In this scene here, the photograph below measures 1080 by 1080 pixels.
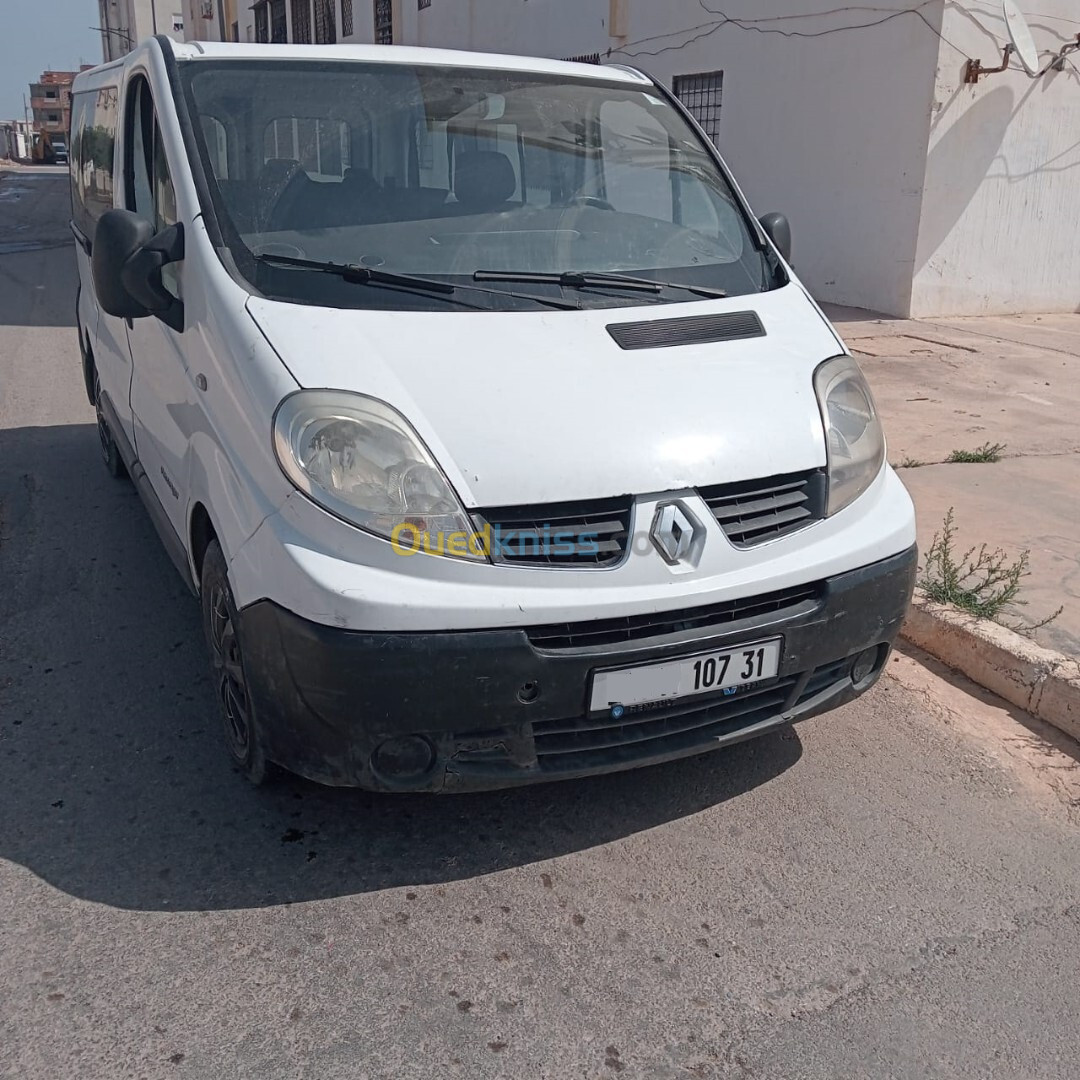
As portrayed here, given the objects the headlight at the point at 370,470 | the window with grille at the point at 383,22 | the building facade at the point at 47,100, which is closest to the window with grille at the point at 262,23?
the window with grille at the point at 383,22

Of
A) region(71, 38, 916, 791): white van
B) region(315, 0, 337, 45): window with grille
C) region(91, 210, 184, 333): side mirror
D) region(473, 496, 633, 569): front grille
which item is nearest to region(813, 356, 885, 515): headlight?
region(71, 38, 916, 791): white van

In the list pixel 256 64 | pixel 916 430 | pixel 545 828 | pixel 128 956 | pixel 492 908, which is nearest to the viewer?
pixel 128 956

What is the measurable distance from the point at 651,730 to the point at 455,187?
1.81 meters

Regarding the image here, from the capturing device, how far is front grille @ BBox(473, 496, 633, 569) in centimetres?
247

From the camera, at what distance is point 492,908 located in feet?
8.46

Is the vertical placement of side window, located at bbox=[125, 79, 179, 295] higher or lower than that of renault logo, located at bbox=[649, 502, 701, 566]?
higher

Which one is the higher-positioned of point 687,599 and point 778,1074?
point 687,599

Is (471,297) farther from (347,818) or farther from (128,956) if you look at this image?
(128,956)

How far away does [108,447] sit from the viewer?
5617mm

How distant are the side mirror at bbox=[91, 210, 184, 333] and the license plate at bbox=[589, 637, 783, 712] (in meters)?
1.63

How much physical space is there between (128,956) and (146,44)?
9.55 feet

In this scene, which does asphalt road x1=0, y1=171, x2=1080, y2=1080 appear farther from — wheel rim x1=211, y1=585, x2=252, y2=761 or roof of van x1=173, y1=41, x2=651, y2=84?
roof of van x1=173, y1=41, x2=651, y2=84

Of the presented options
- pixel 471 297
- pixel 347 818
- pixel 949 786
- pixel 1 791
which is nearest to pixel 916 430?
pixel 949 786

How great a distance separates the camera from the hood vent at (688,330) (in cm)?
295
